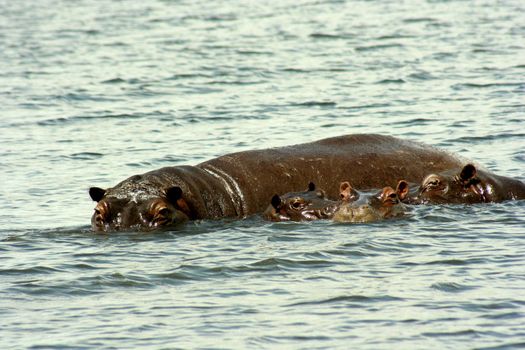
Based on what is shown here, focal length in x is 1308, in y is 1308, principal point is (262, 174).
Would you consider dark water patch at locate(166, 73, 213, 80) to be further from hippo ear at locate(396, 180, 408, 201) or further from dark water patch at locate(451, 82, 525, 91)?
hippo ear at locate(396, 180, 408, 201)

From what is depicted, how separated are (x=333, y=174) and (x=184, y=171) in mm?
1633

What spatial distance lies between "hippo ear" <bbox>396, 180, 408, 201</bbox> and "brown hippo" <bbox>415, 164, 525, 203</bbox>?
421 millimetres

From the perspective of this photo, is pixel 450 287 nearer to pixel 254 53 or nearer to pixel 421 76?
pixel 421 76

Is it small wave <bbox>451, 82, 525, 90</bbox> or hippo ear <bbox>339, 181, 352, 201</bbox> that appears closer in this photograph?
hippo ear <bbox>339, 181, 352, 201</bbox>

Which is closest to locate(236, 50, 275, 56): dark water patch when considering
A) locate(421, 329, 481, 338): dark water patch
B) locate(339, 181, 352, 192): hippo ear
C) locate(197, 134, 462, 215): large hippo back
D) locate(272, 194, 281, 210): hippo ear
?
locate(197, 134, 462, 215): large hippo back

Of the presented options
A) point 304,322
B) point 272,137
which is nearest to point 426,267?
point 304,322

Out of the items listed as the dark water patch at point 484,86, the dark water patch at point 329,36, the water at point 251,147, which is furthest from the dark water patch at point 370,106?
the dark water patch at point 329,36

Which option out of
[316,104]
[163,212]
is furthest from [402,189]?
[316,104]

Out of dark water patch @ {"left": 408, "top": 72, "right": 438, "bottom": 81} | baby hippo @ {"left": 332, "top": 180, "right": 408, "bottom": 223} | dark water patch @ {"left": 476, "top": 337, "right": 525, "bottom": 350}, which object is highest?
dark water patch @ {"left": 408, "top": 72, "right": 438, "bottom": 81}

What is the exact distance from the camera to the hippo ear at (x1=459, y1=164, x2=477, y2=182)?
13.7m

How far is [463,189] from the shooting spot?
13992 mm

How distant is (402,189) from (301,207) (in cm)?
105

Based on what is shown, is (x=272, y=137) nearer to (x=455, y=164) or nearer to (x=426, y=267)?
(x=455, y=164)

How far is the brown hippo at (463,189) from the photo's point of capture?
1391 centimetres
